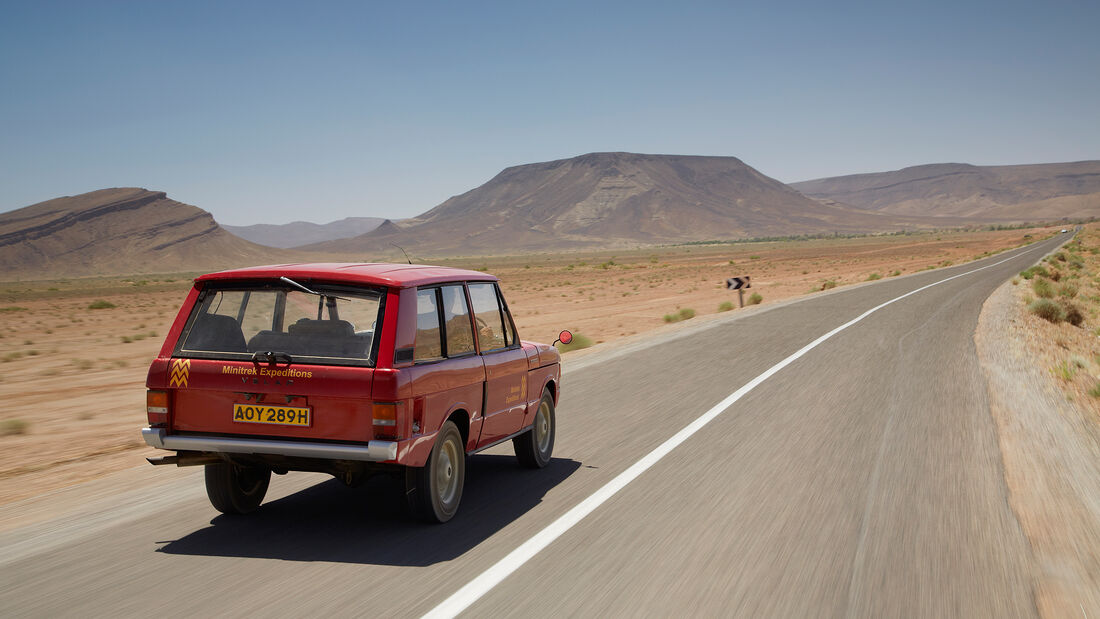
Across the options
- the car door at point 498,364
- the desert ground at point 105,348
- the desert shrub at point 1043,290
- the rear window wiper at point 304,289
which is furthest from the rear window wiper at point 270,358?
the desert shrub at point 1043,290

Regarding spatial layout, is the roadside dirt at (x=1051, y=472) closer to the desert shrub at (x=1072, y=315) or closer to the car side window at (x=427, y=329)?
the car side window at (x=427, y=329)

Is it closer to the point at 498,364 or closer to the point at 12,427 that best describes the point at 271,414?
the point at 498,364

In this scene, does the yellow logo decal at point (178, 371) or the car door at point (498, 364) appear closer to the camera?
the yellow logo decal at point (178, 371)

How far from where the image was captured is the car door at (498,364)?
6773mm

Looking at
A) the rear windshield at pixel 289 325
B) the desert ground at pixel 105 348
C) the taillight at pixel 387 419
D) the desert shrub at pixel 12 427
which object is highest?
the rear windshield at pixel 289 325

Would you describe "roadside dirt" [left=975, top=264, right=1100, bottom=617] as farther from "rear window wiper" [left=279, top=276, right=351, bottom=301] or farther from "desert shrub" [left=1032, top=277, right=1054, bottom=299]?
"desert shrub" [left=1032, top=277, right=1054, bottom=299]

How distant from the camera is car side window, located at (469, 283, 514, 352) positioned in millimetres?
6891

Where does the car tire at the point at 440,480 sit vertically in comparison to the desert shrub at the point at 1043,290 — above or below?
above

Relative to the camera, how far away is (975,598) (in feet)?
15.1

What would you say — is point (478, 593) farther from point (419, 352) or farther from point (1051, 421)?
point (1051, 421)

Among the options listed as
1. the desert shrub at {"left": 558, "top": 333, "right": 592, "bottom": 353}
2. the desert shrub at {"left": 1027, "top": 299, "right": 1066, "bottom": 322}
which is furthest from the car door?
the desert shrub at {"left": 1027, "top": 299, "right": 1066, "bottom": 322}

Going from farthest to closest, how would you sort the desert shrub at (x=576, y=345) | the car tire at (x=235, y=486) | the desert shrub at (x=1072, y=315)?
the desert shrub at (x=1072, y=315) < the desert shrub at (x=576, y=345) < the car tire at (x=235, y=486)

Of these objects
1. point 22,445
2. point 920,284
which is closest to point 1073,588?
point 22,445

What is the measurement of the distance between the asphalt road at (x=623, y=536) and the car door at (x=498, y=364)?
55 cm
